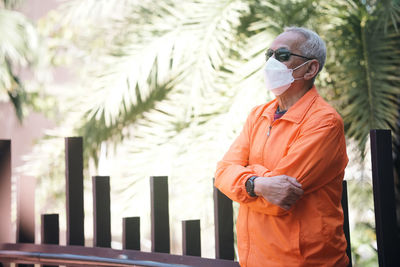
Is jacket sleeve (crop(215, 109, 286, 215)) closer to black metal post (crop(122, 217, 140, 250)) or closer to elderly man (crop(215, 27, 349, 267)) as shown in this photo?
elderly man (crop(215, 27, 349, 267))

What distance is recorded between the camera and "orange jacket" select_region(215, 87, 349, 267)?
1.50 meters

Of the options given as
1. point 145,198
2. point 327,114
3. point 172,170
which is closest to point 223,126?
point 172,170

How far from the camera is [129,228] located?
6.04 feet

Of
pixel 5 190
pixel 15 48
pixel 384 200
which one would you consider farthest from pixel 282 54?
pixel 15 48

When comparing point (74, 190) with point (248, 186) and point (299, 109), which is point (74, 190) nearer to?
point (248, 186)

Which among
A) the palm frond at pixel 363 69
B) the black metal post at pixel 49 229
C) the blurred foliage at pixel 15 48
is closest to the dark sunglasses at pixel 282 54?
the black metal post at pixel 49 229

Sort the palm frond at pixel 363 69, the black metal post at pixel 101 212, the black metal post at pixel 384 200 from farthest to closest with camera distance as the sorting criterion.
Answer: the palm frond at pixel 363 69
the black metal post at pixel 101 212
the black metal post at pixel 384 200

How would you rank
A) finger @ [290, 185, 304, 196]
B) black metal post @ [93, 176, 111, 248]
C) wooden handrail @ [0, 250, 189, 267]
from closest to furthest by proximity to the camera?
1. finger @ [290, 185, 304, 196]
2. wooden handrail @ [0, 250, 189, 267]
3. black metal post @ [93, 176, 111, 248]

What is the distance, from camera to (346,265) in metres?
1.55

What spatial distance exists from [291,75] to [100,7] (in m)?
2.48

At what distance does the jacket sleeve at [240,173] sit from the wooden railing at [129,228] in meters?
0.06

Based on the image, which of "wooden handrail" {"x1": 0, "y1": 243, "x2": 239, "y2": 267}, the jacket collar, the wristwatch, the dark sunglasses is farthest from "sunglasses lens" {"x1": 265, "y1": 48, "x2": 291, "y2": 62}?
"wooden handrail" {"x1": 0, "y1": 243, "x2": 239, "y2": 267}

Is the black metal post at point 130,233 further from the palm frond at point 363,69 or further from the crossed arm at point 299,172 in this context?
the palm frond at point 363,69

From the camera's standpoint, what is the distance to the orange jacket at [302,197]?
1.50m
